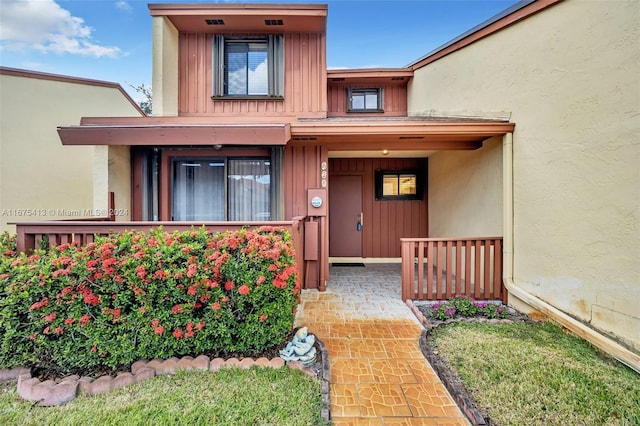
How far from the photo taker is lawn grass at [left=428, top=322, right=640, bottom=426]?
201 centimetres

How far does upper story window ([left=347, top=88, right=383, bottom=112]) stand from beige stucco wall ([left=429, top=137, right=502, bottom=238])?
93.8 inches

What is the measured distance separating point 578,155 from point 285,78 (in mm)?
5394

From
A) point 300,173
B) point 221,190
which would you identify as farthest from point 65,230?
point 300,173

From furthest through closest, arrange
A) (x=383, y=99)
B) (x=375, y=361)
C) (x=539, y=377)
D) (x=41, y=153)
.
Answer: (x=383, y=99), (x=41, y=153), (x=375, y=361), (x=539, y=377)

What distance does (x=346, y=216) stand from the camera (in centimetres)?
732

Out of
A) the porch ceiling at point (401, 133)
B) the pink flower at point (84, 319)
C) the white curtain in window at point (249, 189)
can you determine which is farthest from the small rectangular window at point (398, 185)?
the pink flower at point (84, 319)

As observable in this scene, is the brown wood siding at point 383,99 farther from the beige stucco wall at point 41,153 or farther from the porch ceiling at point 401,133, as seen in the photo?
the beige stucco wall at point 41,153

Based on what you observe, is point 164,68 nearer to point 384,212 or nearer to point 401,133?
point 401,133

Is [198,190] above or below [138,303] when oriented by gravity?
above

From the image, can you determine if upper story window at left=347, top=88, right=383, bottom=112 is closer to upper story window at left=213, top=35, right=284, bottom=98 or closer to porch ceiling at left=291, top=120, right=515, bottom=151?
upper story window at left=213, top=35, right=284, bottom=98

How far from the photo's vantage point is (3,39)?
7668 mm

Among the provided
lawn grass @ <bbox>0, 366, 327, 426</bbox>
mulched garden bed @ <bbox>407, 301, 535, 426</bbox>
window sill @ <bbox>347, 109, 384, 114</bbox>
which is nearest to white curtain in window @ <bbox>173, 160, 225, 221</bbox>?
lawn grass @ <bbox>0, 366, 327, 426</bbox>

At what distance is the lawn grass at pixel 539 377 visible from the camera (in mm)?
2010

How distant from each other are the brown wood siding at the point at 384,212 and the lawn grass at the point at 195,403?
5.22 metres
